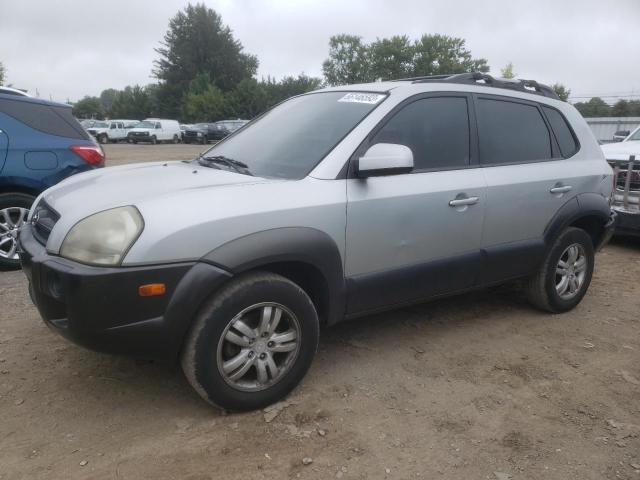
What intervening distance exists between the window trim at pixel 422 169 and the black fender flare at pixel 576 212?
2.94 feet

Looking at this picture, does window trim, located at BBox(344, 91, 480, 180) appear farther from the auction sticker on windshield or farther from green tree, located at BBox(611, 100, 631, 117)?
green tree, located at BBox(611, 100, 631, 117)

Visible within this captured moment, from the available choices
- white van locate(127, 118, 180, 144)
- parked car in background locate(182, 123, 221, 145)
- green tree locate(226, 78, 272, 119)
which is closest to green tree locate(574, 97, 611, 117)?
green tree locate(226, 78, 272, 119)

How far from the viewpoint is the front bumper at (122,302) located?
2.26 m

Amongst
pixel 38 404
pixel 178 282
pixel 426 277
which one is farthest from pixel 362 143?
pixel 38 404

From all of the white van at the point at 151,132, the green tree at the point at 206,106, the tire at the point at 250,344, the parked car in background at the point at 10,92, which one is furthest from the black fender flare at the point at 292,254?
the green tree at the point at 206,106

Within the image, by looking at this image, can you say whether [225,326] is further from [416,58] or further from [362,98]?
[416,58]

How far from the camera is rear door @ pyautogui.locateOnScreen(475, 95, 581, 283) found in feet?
11.8

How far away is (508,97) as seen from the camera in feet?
12.7

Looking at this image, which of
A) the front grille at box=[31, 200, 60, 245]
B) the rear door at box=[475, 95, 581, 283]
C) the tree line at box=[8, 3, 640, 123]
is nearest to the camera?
the front grille at box=[31, 200, 60, 245]

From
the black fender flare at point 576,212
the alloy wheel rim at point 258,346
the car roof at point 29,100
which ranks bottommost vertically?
the alloy wheel rim at point 258,346

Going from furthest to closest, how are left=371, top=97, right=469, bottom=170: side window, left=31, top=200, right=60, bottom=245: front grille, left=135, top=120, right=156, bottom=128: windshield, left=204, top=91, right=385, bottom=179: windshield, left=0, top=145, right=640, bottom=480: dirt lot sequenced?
left=135, top=120, right=156, bottom=128: windshield
left=371, top=97, right=469, bottom=170: side window
left=204, top=91, right=385, bottom=179: windshield
left=31, top=200, right=60, bottom=245: front grille
left=0, top=145, right=640, bottom=480: dirt lot

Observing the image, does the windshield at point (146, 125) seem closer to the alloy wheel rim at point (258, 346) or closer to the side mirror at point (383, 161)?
the side mirror at point (383, 161)

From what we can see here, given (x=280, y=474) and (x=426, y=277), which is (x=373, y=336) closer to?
(x=426, y=277)

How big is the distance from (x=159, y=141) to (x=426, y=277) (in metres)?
34.7
